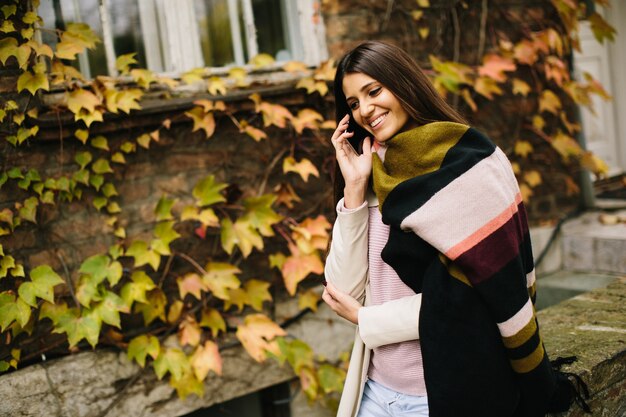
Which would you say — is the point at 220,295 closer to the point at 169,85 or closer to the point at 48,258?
the point at 48,258

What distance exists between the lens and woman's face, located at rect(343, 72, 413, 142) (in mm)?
1837

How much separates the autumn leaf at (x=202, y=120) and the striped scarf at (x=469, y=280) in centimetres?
181

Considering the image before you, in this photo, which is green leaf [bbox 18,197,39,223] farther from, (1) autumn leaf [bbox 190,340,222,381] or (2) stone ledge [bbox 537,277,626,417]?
(2) stone ledge [bbox 537,277,626,417]

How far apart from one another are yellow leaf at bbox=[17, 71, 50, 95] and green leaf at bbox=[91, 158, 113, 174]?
16.6 inches

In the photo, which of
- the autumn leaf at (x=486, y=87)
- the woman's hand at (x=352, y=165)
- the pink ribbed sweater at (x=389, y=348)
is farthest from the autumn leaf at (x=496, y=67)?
the pink ribbed sweater at (x=389, y=348)

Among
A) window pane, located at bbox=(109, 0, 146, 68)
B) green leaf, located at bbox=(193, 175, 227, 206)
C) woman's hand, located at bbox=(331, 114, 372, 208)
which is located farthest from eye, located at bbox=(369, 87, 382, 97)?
window pane, located at bbox=(109, 0, 146, 68)

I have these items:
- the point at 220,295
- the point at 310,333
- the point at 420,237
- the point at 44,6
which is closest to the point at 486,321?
the point at 420,237

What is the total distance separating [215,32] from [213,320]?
1.69 m

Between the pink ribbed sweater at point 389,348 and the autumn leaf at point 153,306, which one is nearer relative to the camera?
the pink ribbed sweater at point 389,348

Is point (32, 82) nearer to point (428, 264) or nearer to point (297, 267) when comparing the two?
point (297, 267)

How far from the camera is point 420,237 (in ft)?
5.26

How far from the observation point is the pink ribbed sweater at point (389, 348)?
5.68ft

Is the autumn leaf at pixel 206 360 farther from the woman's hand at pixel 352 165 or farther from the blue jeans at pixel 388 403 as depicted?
the woman's hand at pixel 352 165

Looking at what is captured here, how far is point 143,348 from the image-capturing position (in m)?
3.08
